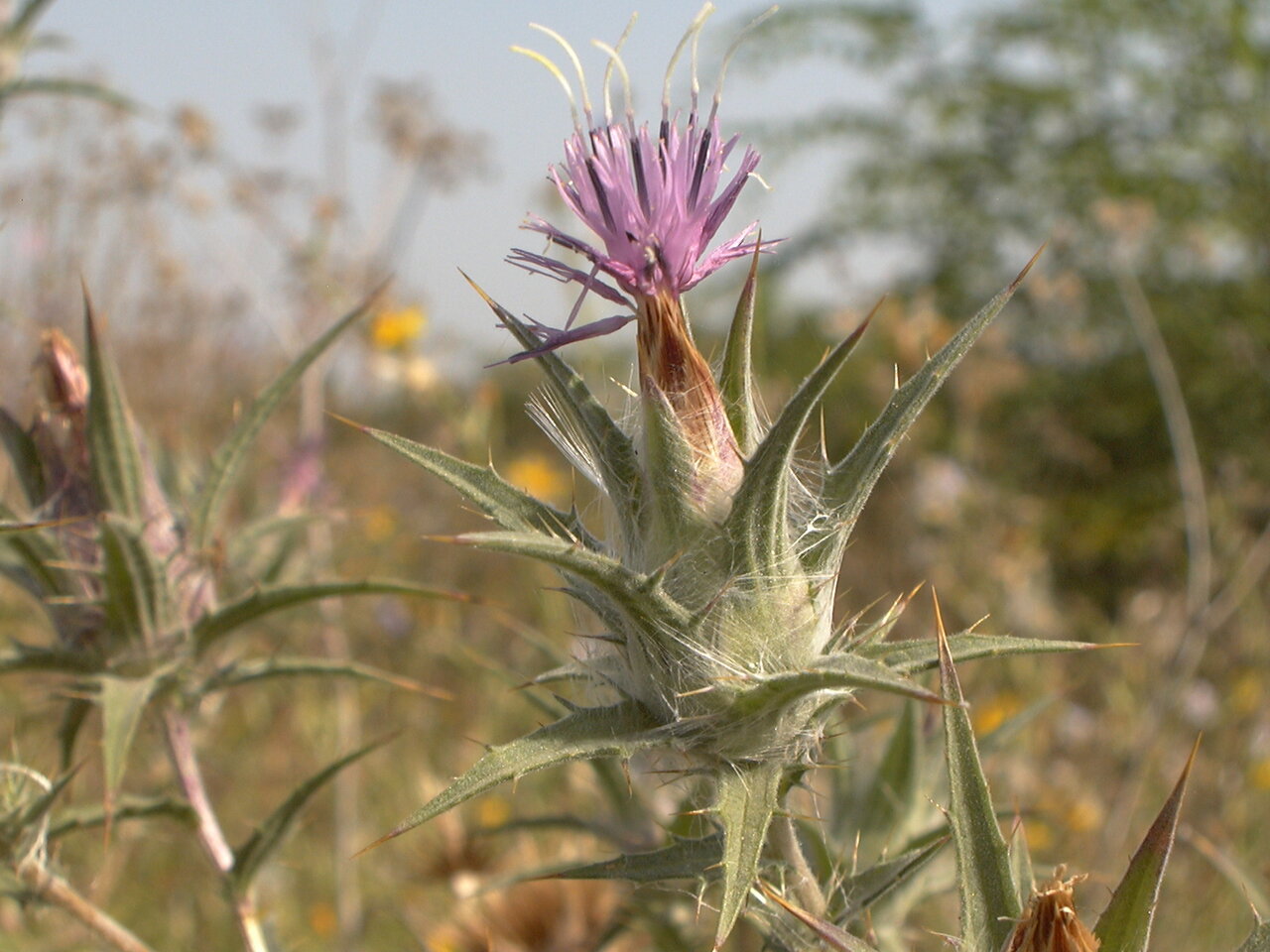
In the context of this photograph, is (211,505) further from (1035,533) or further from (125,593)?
(1035,533)

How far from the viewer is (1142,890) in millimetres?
897

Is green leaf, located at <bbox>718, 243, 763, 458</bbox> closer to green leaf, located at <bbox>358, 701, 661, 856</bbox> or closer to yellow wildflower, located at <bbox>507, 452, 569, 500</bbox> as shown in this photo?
green leaf, located at <bbox>358, 701, 661, 856</bbox>

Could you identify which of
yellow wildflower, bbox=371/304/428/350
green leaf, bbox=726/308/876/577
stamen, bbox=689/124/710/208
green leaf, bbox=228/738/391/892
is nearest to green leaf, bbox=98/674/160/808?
green leaf, bbox=228/738/391/892

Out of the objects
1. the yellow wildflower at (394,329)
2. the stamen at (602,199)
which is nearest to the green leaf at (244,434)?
the stamen at (602,199)

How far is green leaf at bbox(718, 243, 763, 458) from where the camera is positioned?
982 millimetres

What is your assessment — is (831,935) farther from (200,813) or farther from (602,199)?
(200,813)

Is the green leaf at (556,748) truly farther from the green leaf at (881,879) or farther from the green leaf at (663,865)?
the green leaf at (881,879)

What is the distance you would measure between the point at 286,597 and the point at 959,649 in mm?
842

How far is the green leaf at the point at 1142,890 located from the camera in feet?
2.88

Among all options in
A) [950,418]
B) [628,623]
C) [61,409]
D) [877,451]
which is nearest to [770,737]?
[628,623]

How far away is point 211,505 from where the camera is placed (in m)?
1.47

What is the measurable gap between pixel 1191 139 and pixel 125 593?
7.87 meters

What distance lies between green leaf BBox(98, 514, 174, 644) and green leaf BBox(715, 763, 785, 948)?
2.83 feet

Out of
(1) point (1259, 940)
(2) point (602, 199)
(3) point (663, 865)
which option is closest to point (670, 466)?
(2) point (602, 199)
